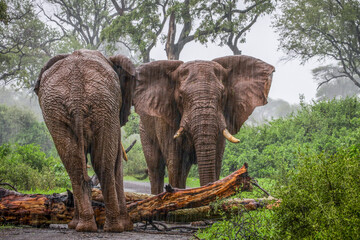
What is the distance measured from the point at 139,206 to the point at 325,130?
44.3 ft

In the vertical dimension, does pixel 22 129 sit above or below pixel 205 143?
above

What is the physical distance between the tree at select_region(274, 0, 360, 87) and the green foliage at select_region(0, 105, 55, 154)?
951 inches

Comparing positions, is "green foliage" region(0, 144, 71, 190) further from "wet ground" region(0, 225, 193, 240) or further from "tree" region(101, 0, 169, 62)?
"tree" region(101, 0, 169, 62)

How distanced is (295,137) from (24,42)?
2643 centimetres

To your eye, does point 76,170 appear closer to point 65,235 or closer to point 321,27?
point 65,235

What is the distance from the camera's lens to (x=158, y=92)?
27.1 feet

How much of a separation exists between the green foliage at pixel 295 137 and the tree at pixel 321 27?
7.39 meters

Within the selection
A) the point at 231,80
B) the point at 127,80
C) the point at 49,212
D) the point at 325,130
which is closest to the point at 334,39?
the point at 325,130

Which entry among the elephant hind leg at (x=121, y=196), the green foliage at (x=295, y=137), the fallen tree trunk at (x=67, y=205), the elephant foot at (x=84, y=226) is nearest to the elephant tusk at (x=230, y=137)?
the fallen tree trunk at (x=67, y=205)

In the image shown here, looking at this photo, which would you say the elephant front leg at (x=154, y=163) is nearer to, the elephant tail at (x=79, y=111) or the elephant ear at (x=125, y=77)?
the elephant ear at (x=125, y=77)

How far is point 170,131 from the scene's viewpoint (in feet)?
Result: 26.9

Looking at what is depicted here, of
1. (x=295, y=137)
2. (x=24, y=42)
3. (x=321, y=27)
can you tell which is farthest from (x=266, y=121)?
(x=24, y=42)

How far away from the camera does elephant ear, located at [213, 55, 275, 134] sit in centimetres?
830

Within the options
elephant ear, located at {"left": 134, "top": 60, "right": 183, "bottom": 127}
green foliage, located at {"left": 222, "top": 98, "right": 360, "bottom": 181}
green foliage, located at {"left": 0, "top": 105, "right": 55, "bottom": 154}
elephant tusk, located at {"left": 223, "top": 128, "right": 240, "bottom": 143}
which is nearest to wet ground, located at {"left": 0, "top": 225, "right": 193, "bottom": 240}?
elephant tusk, located at {"left": 223, "top": 128, "right": 240, "bottom": 143}
